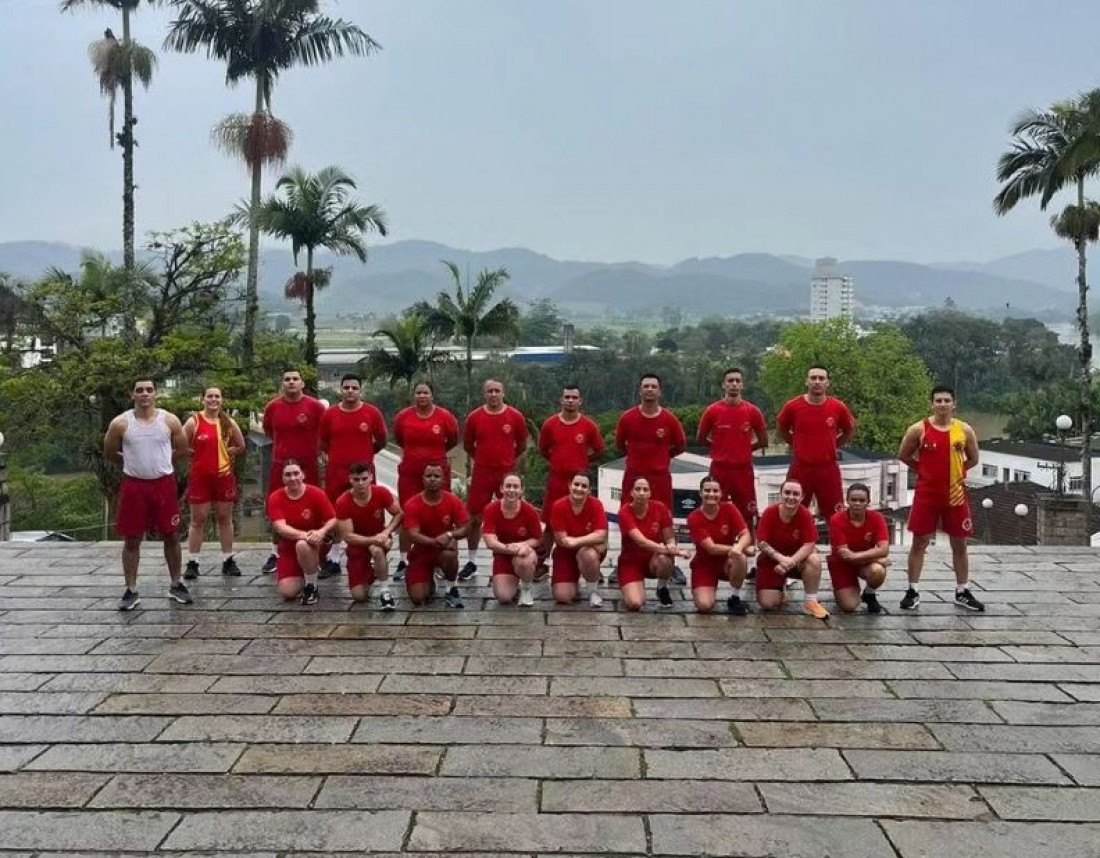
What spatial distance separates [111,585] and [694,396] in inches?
2120

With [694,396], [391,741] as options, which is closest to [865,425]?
[694,396]

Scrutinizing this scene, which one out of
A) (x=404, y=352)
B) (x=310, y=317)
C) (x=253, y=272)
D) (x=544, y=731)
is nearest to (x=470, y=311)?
(x=404, y=352)

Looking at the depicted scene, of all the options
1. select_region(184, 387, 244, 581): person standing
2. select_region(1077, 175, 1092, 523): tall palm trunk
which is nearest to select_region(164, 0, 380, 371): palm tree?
select_region(184, 387, 244, 581): person standing

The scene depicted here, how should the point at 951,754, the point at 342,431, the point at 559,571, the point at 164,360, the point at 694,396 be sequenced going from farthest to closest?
1. the point at 694,396
2. the point at 164,360
3. the point at 342,431
4. the point at 559,571
5. the point at 951,754

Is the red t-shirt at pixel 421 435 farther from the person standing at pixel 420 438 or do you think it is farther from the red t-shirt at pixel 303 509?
the red t-shirt at pixel 303 509

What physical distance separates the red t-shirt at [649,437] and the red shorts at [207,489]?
301cm

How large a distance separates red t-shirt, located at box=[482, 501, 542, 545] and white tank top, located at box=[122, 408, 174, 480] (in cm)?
219

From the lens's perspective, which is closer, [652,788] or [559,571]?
[652,788]

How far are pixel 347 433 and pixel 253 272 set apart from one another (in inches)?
574

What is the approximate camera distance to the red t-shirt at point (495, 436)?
→ 23.7ft

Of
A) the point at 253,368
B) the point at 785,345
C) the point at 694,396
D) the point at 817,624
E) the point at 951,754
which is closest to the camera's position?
the point at 951,754

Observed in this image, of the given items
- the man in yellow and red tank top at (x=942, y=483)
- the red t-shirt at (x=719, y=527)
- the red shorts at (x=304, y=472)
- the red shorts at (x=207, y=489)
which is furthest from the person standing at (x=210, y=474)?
the man in yellow and red tank top at (x=942, y=483)

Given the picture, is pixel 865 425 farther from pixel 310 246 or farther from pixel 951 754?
pixel 951 754

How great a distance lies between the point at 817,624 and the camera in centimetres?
608
